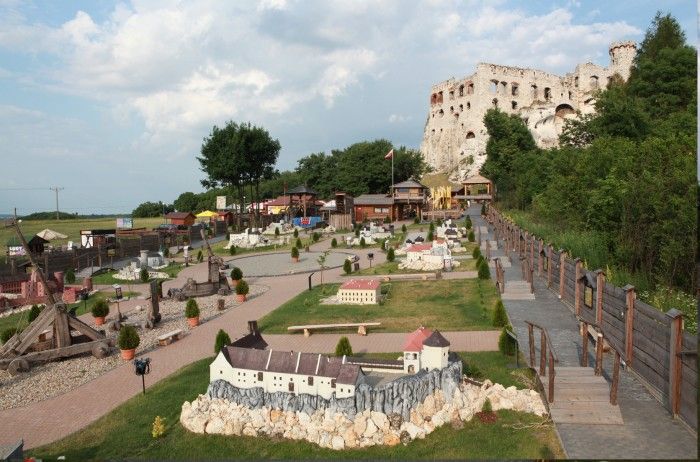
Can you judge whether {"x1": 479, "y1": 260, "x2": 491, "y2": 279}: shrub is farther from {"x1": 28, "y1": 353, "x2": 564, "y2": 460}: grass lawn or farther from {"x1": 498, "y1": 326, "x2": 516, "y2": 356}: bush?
{"x1": 28, "y1": 353, "x2": 564, "y2": 460}: grass lawn

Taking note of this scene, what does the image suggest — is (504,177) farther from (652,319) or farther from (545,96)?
(652,319)

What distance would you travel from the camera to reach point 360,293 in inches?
899

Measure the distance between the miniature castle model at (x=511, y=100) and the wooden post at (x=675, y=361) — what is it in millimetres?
80849

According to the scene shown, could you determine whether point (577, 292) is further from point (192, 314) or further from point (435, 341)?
point (192, 314)

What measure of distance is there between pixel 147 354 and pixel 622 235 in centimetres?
1801

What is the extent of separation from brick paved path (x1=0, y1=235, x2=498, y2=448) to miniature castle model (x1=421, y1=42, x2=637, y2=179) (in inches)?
2870

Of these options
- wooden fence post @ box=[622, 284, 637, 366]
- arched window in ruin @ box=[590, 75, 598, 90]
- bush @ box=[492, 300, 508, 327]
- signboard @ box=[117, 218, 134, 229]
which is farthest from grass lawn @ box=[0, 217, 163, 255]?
arched window in ruin @ box=[590, 75, 598, 90]

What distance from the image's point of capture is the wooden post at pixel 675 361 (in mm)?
9664

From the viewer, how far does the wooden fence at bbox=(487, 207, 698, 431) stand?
9.45 meters

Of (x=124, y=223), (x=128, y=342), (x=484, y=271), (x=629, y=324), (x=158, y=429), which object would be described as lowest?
(x=158, y=429)

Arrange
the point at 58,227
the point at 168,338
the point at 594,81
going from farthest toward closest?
1. the point at 594,81
2. the point at 58,227
3. the point at 168,338

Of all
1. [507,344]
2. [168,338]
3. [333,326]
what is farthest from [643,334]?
[168,338]

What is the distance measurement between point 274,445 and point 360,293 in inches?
497

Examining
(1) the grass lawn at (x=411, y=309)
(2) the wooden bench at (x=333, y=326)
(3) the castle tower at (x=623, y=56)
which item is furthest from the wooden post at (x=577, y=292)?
(3) the castle tower at (x=623, y=56)
